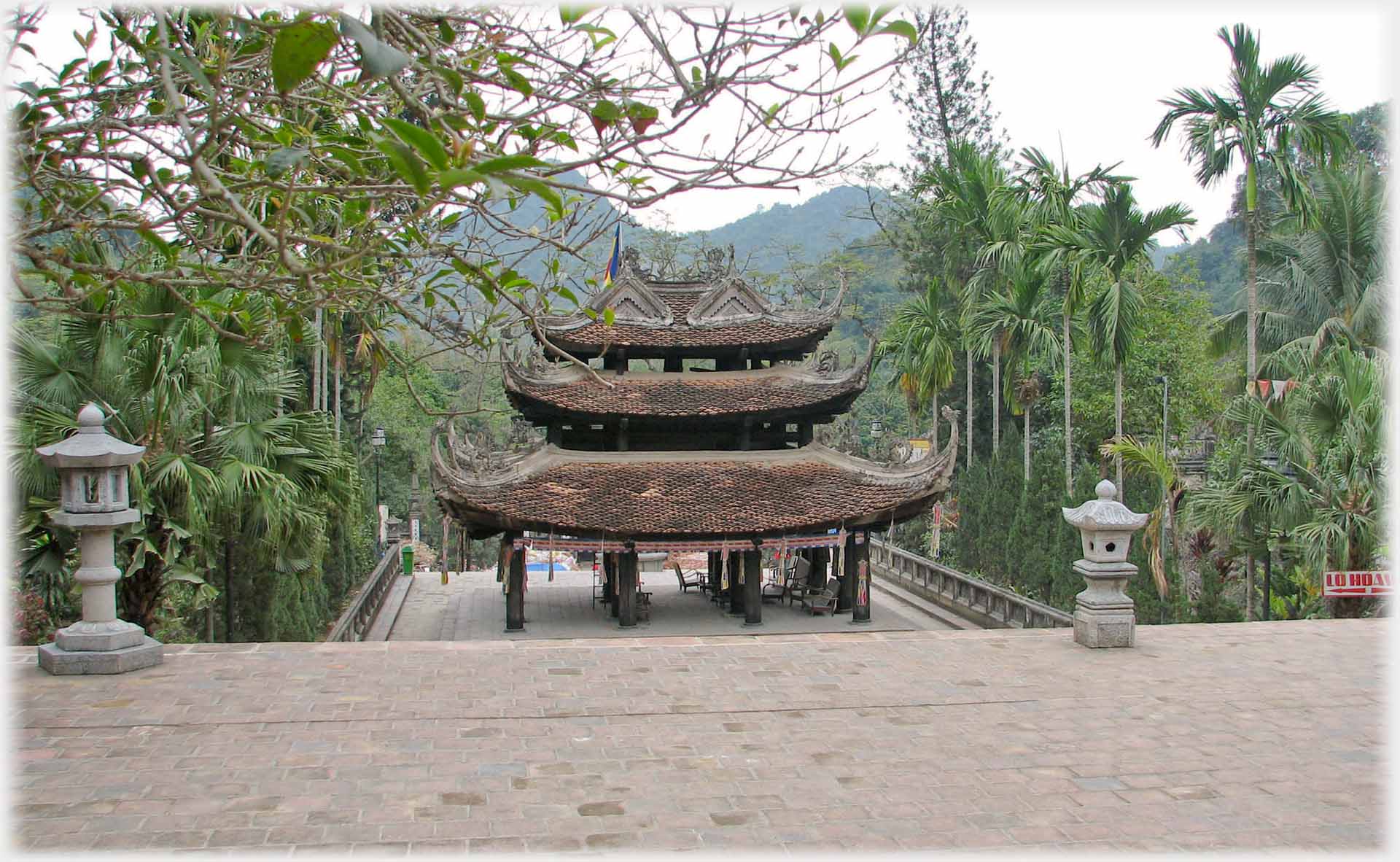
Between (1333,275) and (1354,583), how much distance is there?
53.7ft

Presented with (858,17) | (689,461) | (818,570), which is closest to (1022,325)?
(818,570)

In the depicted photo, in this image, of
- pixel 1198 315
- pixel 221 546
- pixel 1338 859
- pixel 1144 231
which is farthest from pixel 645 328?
pixel 1198 315

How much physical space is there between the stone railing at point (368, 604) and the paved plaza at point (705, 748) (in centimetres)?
527

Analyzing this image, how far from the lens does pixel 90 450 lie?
796 centimetres

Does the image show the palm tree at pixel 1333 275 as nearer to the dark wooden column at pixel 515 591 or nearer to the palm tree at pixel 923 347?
the palm tree at pixel 923 347

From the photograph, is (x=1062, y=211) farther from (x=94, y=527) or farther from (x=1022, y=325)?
(x=94, y=527)

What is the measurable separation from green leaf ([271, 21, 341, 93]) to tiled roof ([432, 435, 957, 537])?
38.9ft

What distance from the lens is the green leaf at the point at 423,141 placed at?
250 cm

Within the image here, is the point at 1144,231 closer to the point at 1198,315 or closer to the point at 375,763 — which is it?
the point at 1198,315

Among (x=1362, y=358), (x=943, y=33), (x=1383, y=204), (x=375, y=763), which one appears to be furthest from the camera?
(x=943, y=33)

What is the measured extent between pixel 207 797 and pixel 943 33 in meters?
32.5

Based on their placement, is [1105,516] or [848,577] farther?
[848,577]

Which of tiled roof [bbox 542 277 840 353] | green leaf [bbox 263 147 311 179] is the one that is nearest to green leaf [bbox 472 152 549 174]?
green leaf [bbox 263 147 311 179]

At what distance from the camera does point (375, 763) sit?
20.5ft
